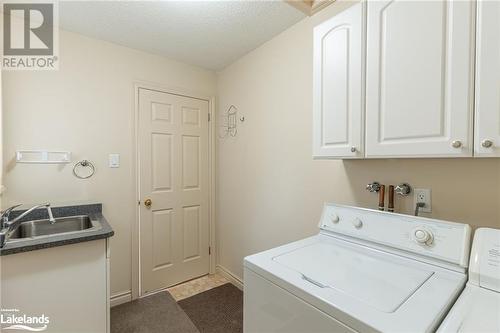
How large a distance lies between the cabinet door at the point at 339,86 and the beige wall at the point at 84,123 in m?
1.72

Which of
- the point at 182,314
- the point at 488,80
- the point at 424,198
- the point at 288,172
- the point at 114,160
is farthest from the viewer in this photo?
the point at 114,160

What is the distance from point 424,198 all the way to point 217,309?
1.86m

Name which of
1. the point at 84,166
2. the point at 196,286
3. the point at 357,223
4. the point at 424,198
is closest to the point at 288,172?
the point at 357,223

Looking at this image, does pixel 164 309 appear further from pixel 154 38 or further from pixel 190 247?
pixel 154 38

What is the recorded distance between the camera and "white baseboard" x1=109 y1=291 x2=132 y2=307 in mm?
2179

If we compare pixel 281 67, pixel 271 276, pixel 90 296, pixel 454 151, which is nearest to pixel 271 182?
pixel 281 67

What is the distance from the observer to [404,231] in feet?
3.67

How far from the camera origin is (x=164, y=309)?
2.14m

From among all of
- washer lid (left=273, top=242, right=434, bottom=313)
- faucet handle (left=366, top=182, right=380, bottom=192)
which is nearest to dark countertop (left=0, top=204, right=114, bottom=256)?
washer lid (left=273, top=242, right=434, bottom=313)

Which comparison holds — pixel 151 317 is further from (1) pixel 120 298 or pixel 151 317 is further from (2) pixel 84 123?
(2) pixel 84 123

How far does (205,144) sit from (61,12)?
1.59 meters

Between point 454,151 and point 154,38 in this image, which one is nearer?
point 454,151

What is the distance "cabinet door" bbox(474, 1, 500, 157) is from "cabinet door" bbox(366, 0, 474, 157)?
1.0 inches

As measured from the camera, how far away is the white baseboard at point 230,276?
2.49 m
